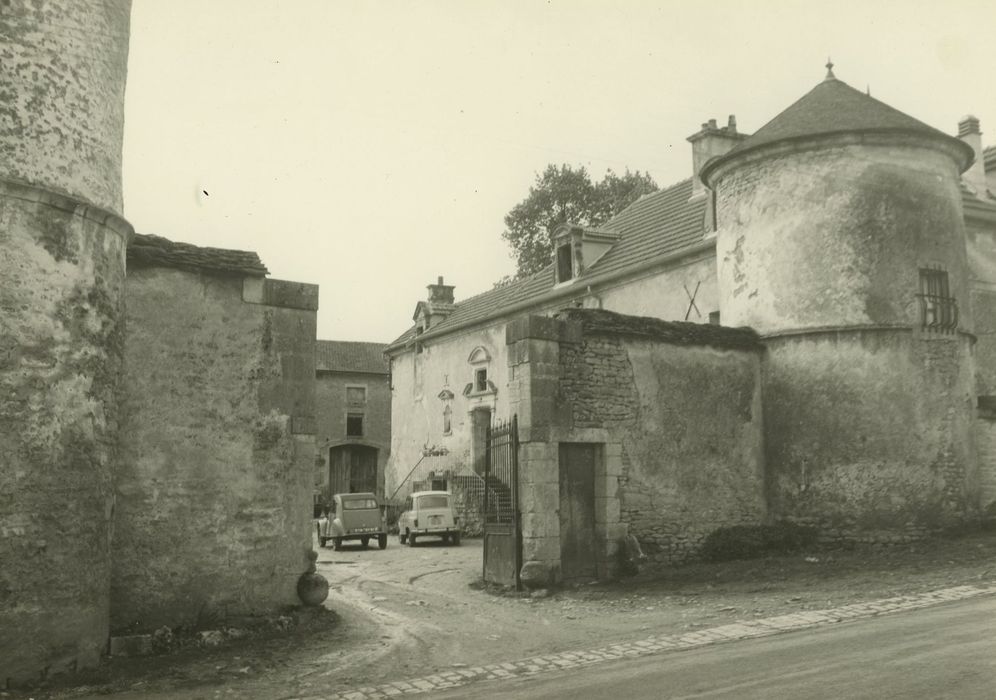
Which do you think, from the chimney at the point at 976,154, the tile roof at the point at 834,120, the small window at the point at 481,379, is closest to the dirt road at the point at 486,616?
the tile roof at the point at 834,120

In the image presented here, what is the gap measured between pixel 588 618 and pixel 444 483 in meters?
18.8

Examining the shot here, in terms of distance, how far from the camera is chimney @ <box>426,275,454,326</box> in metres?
33.7

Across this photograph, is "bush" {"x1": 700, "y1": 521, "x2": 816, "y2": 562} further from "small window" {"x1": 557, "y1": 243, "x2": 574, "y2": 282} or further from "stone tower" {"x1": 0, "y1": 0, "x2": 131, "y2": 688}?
"small window" {"x1": 557, "y1": 243, "x2": 574, "y2": 282}

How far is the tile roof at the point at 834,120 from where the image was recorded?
15242mm

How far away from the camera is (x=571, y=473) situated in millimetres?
Result: 13383

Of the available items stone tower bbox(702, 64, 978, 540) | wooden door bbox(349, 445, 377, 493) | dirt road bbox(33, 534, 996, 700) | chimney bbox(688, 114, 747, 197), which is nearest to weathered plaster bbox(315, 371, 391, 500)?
wooden door bbox(349, 445, 377, 493)

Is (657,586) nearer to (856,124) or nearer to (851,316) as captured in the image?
(851,316)

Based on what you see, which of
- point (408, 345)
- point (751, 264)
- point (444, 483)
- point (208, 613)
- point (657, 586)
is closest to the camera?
point (208, 613)

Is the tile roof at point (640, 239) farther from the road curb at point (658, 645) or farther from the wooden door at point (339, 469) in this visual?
the wooden door at point (339, 469)

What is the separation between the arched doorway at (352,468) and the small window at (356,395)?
7.71ft

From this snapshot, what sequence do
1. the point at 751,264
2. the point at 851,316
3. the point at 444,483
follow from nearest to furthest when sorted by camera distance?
the point at 851,316 < the point at 751,264 < the point at 444,483

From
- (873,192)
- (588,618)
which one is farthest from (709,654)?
(873,192)

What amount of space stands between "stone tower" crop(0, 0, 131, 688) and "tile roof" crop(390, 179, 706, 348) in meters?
15.1

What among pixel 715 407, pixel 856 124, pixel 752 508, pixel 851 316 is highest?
pixel 856 124
